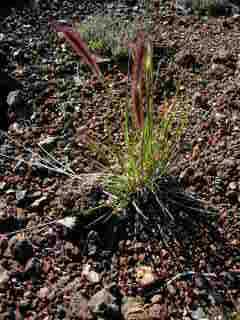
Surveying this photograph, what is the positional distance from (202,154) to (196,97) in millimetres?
501

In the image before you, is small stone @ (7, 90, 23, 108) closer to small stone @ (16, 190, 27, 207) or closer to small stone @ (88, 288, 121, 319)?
small stone @ (16, 190, 27, 207)

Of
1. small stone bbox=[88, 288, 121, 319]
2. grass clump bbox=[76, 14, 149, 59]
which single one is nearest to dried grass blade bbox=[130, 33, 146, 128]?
small stone bbox=[88, 288, 121, 319]

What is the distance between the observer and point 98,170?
2471 millimetres

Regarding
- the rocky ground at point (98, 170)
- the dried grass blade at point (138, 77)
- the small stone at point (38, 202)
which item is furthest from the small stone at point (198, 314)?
the small stone at point (38, 202)

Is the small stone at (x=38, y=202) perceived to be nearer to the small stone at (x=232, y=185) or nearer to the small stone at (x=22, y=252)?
the small stone at (x=22, y=252)

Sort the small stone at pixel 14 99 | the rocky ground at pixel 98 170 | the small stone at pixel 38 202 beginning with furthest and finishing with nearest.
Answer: the small stone at pixel 14 99 < the small stone at pixel 38 202 < the rocky ground at pixel 98 170

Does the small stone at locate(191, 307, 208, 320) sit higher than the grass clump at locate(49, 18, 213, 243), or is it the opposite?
the grass clump at locate(49, 18, 213, 243)

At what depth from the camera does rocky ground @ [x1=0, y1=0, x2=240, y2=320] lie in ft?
6.30

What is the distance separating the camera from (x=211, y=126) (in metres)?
2.59

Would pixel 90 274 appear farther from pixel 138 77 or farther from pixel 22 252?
pixel 138 77

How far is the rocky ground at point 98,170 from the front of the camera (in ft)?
6.30

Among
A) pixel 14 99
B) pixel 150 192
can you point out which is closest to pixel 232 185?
pixel 150 192

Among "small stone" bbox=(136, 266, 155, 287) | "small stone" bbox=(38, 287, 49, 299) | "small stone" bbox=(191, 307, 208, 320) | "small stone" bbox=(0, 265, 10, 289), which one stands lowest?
"small stone" bbox=(38, 287, 49, 299)

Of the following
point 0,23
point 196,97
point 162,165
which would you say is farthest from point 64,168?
point 0,23
